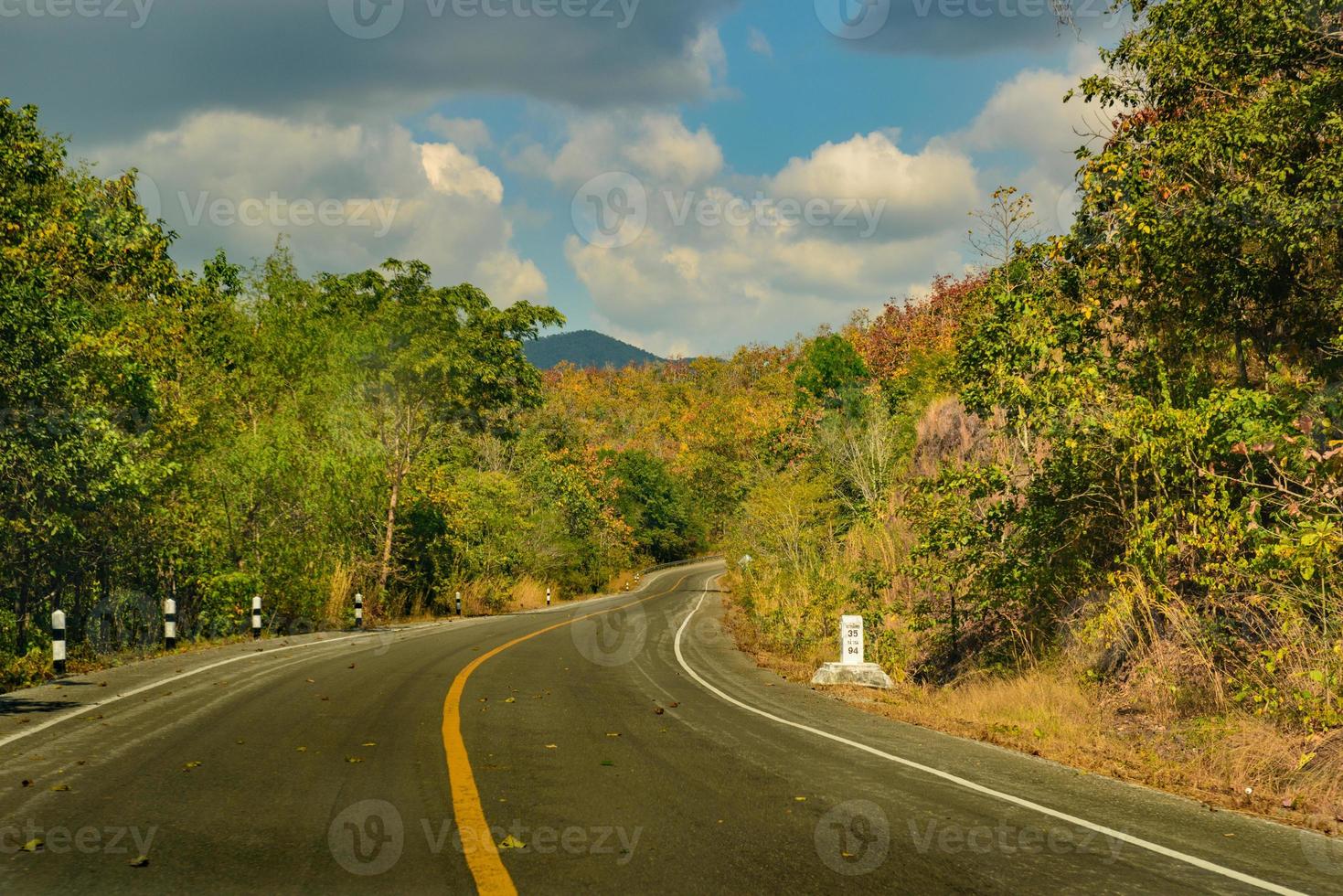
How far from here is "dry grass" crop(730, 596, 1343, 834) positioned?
793 cm

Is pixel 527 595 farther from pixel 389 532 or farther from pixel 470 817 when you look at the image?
pixel 470 817

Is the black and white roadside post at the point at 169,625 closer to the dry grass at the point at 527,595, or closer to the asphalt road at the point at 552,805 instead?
the asphalt road at the point at 552,805

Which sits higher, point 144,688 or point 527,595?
point 144,688

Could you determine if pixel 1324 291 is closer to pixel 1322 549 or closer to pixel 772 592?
pixel 1322 549

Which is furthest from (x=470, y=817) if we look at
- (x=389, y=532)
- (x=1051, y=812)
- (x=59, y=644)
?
(x=389, y=532)

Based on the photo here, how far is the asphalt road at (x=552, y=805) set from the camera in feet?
16.8

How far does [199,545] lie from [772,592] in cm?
1515

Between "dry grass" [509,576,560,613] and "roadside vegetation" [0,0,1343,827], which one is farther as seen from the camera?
"dry grass" [509,576,560,613]

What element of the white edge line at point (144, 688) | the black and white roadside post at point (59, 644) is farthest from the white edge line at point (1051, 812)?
the black and white roadside post at point (59, 644)

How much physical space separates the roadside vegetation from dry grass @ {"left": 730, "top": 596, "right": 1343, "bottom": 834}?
0.05m

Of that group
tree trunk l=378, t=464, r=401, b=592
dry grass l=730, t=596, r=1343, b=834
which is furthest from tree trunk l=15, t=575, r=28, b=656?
dry grass l=730, t=596, r=1343, b=834

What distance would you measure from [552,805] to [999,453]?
1335 cm

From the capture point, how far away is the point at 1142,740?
10.5 m

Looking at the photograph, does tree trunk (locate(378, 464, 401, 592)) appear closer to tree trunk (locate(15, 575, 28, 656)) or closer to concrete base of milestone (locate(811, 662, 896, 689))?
tree trunk (locate(15, 575, 28, 656))
